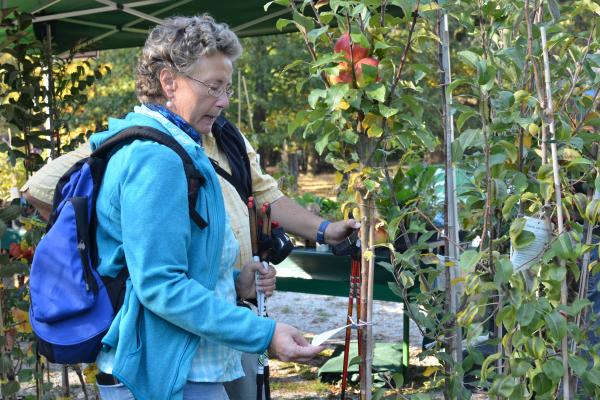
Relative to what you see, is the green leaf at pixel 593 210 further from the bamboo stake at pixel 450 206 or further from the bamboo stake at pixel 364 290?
the bamboo stake at pixel 364 290

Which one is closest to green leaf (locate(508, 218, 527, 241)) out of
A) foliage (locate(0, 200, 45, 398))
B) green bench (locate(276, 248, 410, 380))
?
foliage (locate(0, 200, 45, 398))

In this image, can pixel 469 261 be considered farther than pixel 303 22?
No

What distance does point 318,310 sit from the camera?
8.03m

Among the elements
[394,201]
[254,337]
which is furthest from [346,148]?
[254,337]

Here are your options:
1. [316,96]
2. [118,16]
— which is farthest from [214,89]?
[118,16]

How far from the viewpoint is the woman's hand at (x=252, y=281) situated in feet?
7.55

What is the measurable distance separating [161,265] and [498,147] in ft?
3.15

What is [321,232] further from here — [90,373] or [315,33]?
[90,373]

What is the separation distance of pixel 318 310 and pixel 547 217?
6034 mm

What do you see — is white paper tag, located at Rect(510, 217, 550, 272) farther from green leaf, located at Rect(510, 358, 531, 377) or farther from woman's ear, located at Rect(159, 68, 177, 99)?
woman's ear, located at Rect(159, 68, 177, 99)

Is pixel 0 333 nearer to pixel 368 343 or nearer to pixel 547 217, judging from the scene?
pixel 368 343

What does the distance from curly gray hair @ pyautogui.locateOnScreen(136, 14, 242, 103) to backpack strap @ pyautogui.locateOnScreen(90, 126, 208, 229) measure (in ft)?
0.62

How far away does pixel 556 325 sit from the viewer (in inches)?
76.8

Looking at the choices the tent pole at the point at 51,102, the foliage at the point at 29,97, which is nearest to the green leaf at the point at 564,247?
the foliage at the point at 29,97
